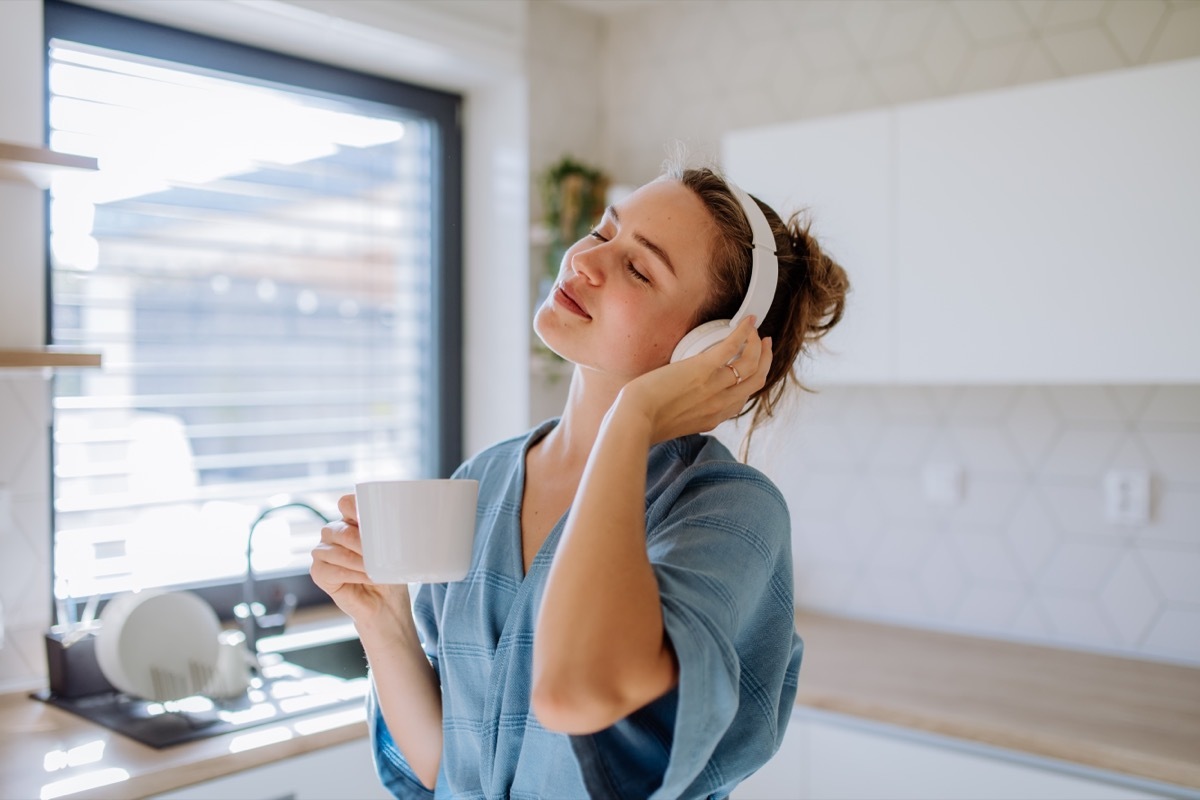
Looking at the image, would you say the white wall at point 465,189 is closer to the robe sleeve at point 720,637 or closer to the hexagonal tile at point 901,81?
the hexagonal tile at point 901,81

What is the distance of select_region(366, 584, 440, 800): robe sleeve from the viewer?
125 cm

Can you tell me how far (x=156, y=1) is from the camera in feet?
7.18

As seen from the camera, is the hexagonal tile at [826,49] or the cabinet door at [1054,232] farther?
the hexagonal tile at [826,49]

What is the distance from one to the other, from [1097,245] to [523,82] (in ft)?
5.08

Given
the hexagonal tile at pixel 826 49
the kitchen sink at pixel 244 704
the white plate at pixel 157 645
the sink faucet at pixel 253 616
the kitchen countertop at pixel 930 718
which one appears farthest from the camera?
the hexagonal tile at pixel 826 49

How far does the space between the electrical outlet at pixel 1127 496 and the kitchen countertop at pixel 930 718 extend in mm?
295

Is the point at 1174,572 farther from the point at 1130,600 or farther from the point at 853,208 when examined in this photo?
the point at 853,208

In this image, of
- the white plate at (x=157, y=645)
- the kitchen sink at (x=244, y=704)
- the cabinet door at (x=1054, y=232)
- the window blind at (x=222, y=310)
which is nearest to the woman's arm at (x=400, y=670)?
the kitchen sink at (x=244, y=704)

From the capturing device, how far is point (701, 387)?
3.27ft

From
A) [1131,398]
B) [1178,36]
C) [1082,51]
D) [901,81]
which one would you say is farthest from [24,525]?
[1178,36]

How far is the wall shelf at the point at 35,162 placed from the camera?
5.61 ft

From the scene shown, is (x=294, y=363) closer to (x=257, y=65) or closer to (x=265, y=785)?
(x=257, y=65)

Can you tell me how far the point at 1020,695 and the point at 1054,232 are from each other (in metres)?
0.86

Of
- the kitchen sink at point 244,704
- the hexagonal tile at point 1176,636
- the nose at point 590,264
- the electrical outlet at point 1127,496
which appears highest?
the nose at point 590,264
